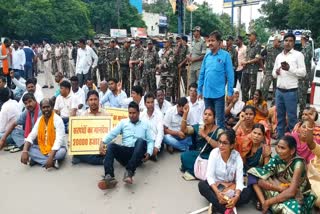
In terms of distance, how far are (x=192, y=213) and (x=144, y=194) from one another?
80cm

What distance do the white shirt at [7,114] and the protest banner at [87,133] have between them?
132 centimetres

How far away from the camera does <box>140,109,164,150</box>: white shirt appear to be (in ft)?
19.2

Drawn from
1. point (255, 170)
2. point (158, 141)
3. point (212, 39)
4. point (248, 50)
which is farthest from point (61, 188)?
point (248, 50)

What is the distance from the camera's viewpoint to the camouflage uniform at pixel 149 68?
1019cm

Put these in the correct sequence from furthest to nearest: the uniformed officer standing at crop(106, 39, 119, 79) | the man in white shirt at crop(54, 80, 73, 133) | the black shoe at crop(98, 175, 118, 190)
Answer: the uniformed officer standing at crop(106, 39, 119, 79), the man in white shirt at crop(54, 80, 73, 133), the black shoe at crop(98, 175, 118, 190)

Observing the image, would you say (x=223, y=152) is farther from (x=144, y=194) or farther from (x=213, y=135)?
(x=144, y=194)

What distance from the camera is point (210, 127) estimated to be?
526cm

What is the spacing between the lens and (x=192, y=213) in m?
4.31

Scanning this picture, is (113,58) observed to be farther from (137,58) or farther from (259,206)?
(259,206)

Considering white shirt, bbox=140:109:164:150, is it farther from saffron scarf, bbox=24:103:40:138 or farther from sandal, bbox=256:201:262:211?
sandal, bbox=256:201:262:211

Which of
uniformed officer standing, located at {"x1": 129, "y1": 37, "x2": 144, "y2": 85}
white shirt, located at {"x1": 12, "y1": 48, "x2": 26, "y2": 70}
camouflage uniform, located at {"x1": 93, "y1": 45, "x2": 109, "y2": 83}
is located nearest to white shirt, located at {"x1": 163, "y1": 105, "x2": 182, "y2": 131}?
uniformed officer standing, located at {"x1": 129, "y1": 37, "x2": 144, "y2": 85}

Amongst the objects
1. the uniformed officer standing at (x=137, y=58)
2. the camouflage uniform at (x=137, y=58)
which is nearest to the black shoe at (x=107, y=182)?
the uniformed officer standing at (x=137, y=58)

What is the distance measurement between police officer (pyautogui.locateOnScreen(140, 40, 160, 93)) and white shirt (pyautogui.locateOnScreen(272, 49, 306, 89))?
4.60m

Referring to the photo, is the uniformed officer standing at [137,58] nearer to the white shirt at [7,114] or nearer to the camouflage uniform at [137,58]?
the camouflage uniform at [137,58]
